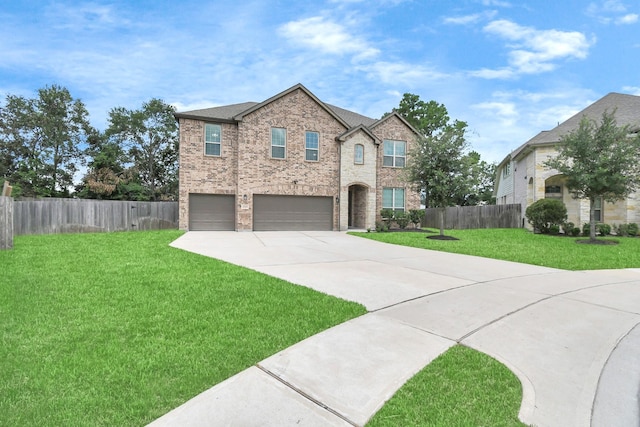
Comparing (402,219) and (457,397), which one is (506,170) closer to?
(402,219)

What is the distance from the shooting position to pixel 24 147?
90.5 feet

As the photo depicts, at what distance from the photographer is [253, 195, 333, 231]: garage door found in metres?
18.4

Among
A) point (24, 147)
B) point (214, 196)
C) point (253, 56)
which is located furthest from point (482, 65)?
point (24, 147)

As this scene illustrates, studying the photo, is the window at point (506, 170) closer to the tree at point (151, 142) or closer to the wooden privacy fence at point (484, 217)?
the wooden privacy fence at point (484, 217)

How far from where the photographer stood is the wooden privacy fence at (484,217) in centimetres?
2134

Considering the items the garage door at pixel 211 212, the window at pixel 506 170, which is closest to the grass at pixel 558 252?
the garage door at pixel 211 212

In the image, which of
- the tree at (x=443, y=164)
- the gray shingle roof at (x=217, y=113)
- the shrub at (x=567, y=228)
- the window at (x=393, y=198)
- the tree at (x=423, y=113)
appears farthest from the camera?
the tree at (x=423, y=113)

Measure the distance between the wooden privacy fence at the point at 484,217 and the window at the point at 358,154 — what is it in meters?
7.73

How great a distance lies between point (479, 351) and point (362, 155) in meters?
17.4

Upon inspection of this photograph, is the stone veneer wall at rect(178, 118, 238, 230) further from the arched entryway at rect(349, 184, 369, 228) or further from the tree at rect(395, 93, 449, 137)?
the tree at rect(395, 93, 449, 137)

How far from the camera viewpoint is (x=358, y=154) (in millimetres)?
19953

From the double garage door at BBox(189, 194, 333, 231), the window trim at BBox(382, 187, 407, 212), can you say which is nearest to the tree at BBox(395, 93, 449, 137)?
the window trim at BBox(382, 187, 407, 212)

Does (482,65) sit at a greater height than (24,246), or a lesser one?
greater

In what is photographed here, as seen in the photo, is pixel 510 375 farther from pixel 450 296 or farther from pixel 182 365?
pixel 182 365
